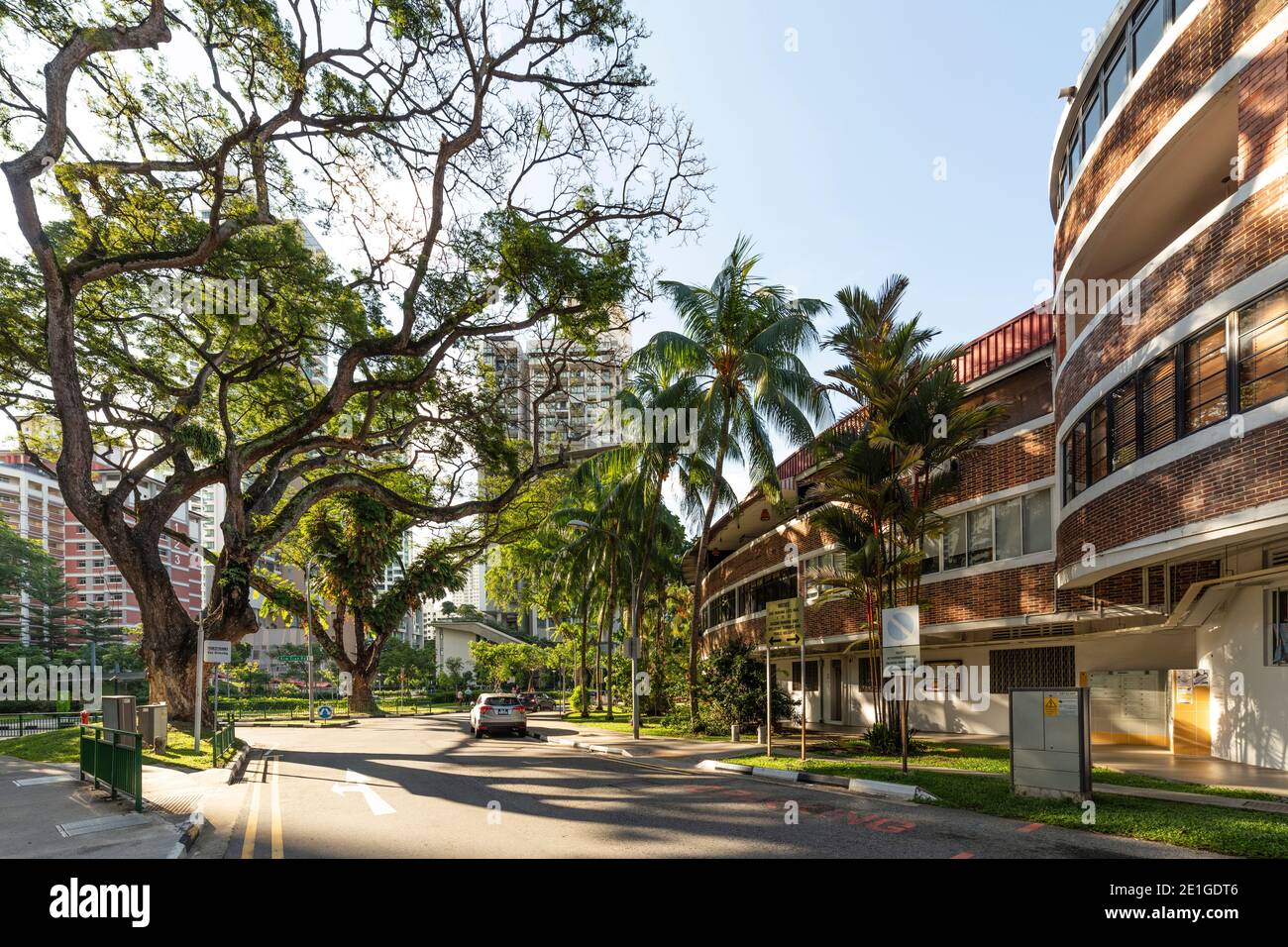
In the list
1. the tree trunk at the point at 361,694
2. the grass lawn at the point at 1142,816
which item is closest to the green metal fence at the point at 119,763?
the grass lawn at the point at 1142,816

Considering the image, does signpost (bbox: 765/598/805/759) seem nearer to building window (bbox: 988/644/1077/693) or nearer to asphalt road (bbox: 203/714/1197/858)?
asphalt road (bbox: 203/714/1197/858)

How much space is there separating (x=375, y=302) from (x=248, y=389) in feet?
22.7

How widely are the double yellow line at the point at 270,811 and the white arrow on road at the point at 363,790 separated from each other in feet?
3.21

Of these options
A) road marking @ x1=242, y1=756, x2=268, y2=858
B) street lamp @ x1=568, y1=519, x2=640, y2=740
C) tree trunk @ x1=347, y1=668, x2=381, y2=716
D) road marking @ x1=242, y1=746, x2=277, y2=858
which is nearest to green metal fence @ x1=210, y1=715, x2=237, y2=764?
road marking @ x1=242, y1=746, x2=277, y2=858

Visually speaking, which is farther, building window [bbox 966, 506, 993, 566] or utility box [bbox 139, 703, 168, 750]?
building window [bbox 966, 506, 993, 566]

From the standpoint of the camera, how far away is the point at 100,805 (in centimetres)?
1211

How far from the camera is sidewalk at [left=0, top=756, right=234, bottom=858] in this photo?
902cm

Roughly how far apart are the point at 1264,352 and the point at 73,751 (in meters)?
25.8

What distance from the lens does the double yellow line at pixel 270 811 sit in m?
8.98

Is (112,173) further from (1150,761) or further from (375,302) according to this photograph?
(1150,761)

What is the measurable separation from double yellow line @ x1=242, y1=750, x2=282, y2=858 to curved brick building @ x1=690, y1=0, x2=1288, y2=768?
479 inches

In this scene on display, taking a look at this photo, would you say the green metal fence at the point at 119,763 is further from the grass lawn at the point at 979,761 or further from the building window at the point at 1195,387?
the building window at the point at 1195,387

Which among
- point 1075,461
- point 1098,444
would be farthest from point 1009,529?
point 1098,444
